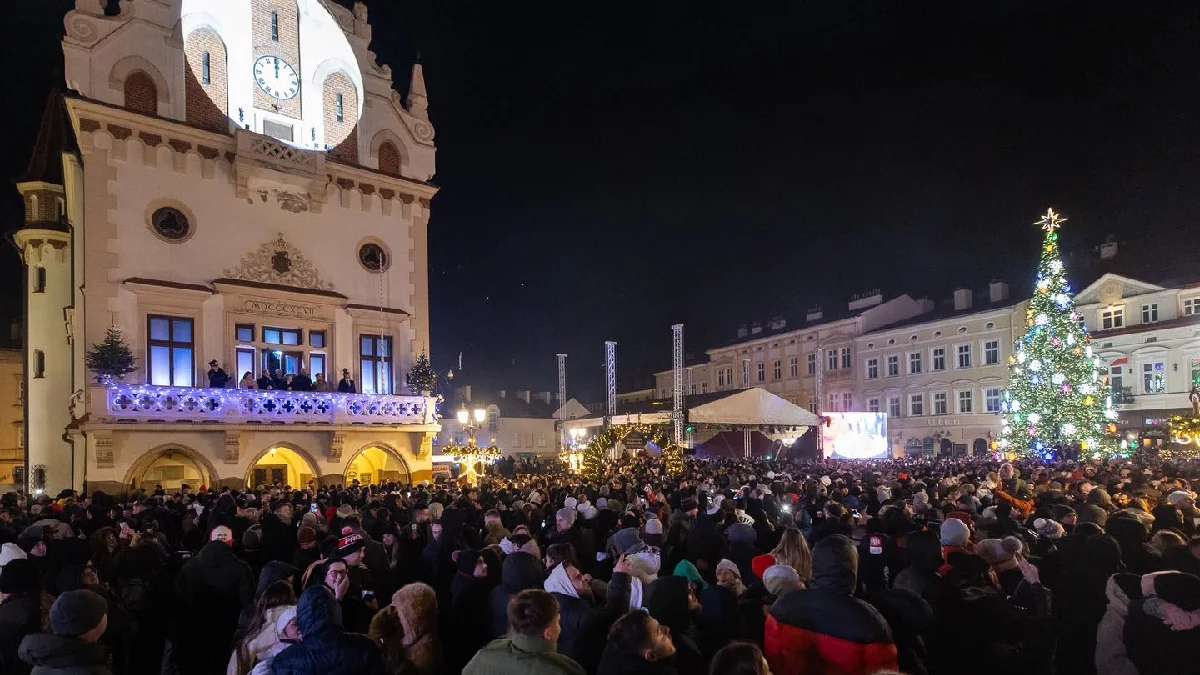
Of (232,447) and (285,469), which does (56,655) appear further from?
(285,469)

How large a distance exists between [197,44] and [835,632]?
1030 inches

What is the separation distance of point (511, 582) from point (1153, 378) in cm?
4590

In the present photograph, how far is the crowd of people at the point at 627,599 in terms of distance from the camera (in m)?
4.22

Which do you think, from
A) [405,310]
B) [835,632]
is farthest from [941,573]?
[405,310]

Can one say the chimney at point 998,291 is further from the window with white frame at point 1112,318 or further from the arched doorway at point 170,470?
the arched doorway at point 170,470

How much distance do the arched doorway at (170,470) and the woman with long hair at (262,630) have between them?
19.5 m

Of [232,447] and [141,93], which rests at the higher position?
[141,93]

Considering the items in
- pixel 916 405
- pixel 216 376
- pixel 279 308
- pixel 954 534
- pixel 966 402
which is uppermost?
pixel 279 308

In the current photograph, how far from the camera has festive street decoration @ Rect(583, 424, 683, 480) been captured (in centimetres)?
2303

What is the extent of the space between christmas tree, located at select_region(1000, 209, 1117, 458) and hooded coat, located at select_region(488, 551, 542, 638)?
27677mm

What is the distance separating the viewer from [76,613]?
433 cm

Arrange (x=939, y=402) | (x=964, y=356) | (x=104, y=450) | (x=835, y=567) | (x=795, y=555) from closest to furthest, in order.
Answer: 1. (x=835, y=567)
2. (x=795, y=555)
3. (x=104, y=450)
4. (x=964, y=356)
5. (x=939, y=402)

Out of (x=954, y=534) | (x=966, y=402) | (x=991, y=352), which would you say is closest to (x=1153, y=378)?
(x=991, y=352)

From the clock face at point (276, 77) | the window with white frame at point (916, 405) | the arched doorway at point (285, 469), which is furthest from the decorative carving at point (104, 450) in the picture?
the window with white frame at point (916, 405)
